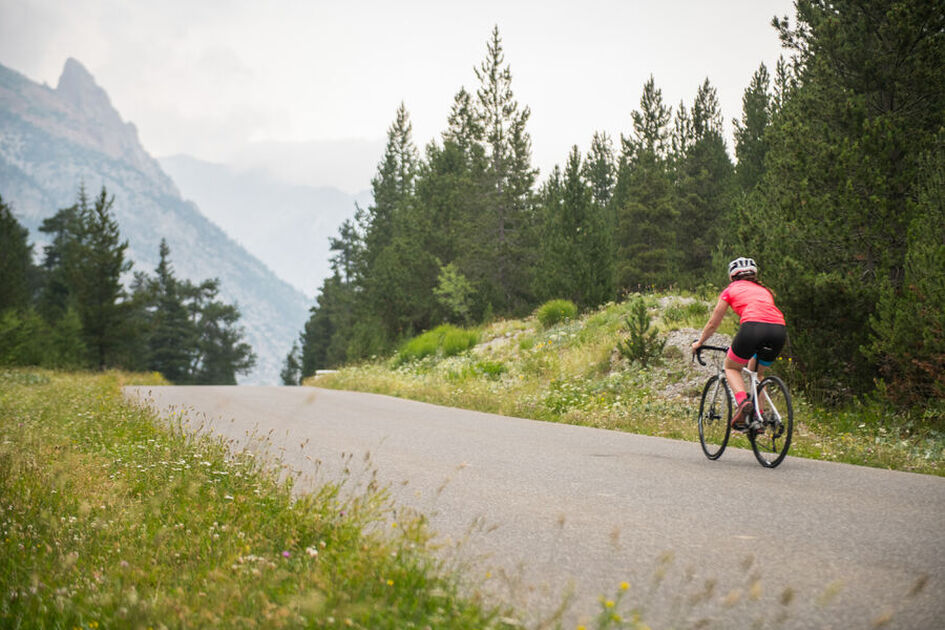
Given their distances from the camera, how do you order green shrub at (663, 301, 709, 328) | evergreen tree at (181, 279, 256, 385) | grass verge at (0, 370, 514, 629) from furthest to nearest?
evergreen tree at (181, 279, 256, 385) < green shrub at (663, 301, 709, 328) < grass verge at (0, 370, 514, 629)

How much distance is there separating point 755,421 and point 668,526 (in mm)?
2904

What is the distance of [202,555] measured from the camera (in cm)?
365

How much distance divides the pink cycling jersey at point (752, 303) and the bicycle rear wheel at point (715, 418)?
960 mm

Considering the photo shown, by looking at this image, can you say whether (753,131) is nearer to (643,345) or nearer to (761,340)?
(643,345)

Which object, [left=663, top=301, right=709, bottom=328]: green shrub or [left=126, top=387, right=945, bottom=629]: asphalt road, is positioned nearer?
[left=126, top=387, right=945, bottom=629]: asphalt road

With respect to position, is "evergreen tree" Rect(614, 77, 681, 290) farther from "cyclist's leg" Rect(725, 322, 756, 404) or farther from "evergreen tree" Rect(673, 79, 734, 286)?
"cyclist's leg" Rect(725, 322, 756, 404)

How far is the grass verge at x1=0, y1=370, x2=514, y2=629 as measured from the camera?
109 inches

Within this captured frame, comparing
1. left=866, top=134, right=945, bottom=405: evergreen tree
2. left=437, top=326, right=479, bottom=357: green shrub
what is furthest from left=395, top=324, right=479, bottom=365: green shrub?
left=866, top=134, right=945, bottom=405: evergreen tree

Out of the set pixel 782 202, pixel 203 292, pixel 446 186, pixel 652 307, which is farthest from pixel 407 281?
pixel 203 292

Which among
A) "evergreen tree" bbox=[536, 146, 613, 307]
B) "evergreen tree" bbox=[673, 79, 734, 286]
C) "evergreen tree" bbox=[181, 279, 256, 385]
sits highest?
"evergreen tree" bbox=[673, 79, 734, 286]

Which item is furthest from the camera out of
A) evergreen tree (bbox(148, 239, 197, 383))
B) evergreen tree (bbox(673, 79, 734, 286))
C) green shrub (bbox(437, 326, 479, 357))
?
evergreen tree (bbox(148, 239, 197, 383))

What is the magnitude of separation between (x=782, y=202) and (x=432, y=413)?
23.5ft

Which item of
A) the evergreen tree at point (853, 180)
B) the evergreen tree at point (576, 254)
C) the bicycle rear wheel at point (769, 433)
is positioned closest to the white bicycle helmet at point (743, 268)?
the bicycle rear wheel at point (769, 433)

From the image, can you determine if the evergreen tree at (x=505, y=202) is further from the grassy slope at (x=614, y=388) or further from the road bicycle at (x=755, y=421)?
the road bicycle at (x=755, y=421)
